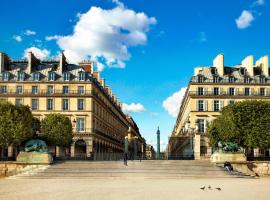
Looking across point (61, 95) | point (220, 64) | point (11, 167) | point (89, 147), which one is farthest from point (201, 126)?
point (11, 167)

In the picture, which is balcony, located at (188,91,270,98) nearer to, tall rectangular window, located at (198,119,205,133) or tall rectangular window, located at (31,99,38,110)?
tall rectangular window, located at (198,119,205,133)

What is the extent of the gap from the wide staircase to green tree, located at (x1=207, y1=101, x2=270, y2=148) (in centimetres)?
1491

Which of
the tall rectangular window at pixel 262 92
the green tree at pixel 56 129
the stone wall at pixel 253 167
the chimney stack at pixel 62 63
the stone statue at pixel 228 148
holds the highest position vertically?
the chimney stack at pixel 62 63

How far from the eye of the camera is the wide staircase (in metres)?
40.9

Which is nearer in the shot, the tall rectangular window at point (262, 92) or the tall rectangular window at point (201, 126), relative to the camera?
the tall rectangular window at point (201, 126)

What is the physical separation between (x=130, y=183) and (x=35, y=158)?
670 inches

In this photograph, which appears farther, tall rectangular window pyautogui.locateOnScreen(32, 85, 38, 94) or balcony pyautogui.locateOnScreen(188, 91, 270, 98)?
balcony pyautogui.locateOnScreen(188, 91, 270, 98)

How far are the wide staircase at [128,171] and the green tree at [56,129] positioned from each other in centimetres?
2057

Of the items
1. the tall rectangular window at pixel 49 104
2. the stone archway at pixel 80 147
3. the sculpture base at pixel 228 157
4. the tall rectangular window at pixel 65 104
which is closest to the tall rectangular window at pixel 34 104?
the tall rectangular window at pixel 49 104

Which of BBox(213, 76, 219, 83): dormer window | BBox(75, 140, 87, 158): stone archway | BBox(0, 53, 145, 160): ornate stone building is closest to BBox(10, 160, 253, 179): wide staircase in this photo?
BBox(0, 53, 145, 160): ornate stone building

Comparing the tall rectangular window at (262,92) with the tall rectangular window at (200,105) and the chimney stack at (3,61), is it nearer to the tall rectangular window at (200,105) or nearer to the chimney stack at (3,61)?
the tall rectangular window at (200,105)

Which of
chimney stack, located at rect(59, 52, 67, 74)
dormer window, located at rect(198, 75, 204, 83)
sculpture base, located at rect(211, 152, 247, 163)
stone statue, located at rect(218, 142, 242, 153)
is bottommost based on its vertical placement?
sculpture base, located at rect(211, 152, 247, 163)

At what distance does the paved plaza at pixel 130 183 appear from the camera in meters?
24.2

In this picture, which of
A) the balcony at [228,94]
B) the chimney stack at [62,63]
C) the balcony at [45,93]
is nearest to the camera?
the balcony at [45,93]
